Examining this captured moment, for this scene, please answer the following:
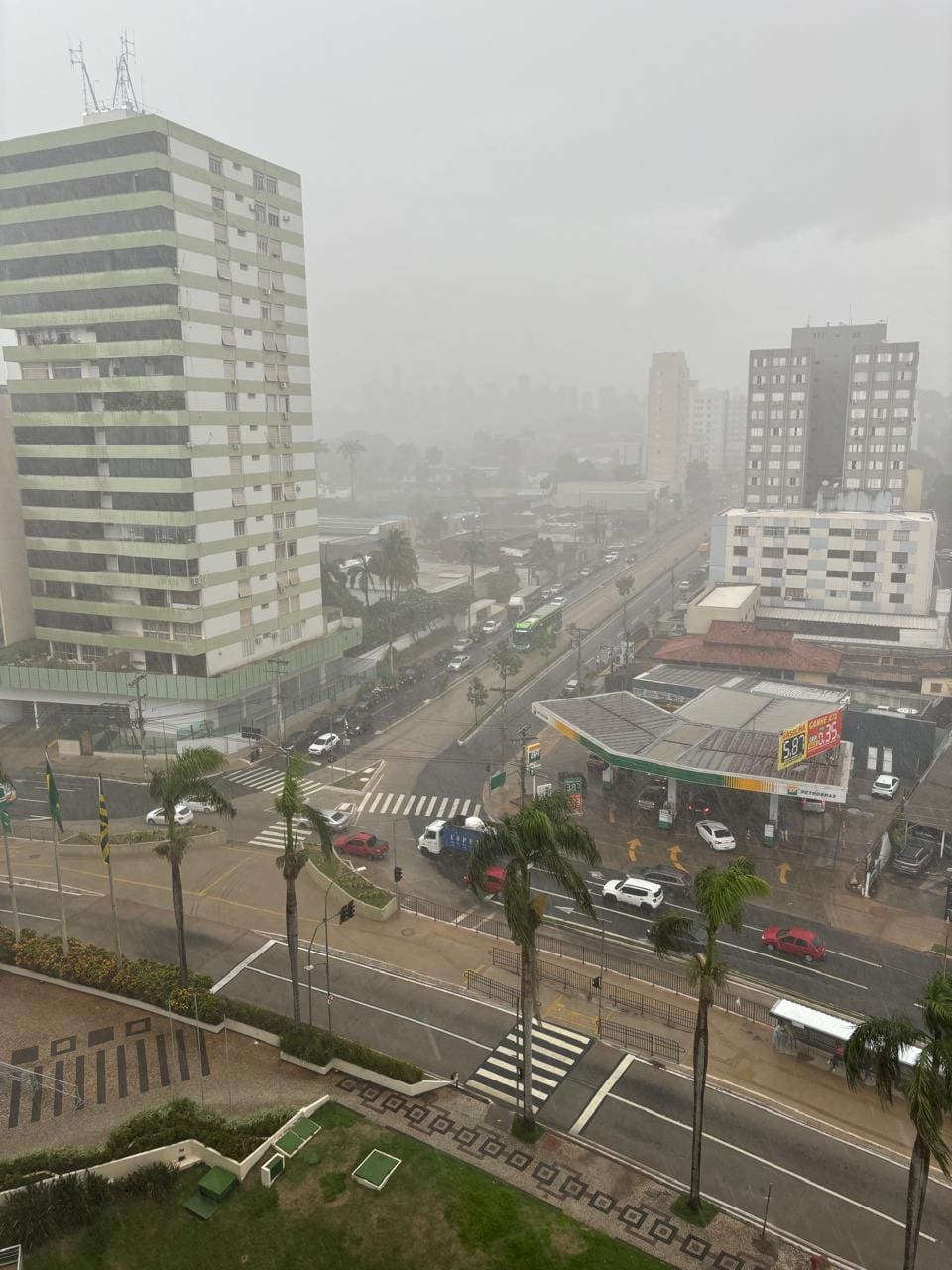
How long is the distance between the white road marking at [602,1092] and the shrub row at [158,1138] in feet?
31.8

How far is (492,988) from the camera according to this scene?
37.5 meters

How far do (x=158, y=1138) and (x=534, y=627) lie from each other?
76.7 m

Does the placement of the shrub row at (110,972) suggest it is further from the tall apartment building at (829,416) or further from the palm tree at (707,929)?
the tall apartment building at (829,416)

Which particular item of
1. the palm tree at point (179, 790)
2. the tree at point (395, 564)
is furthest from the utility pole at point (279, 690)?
the palm tree at point (179, 790)

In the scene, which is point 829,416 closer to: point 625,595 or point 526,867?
point 625,595

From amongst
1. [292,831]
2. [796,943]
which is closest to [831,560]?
[796,943]

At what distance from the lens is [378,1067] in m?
31.7

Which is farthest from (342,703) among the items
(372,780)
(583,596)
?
(583,596)

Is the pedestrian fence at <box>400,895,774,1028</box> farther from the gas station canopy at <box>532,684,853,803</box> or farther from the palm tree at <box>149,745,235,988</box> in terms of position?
the gas station canopy at <box>532,684,853,803</box>

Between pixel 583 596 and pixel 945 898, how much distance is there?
279 ft

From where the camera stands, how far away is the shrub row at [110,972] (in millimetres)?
35594

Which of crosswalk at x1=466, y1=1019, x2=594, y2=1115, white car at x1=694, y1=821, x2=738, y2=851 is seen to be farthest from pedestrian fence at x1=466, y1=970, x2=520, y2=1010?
A: white car at x1=694, y1=821, x2=738, y2=851

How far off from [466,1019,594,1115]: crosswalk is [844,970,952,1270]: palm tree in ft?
40.0

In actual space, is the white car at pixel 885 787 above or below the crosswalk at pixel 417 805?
above
